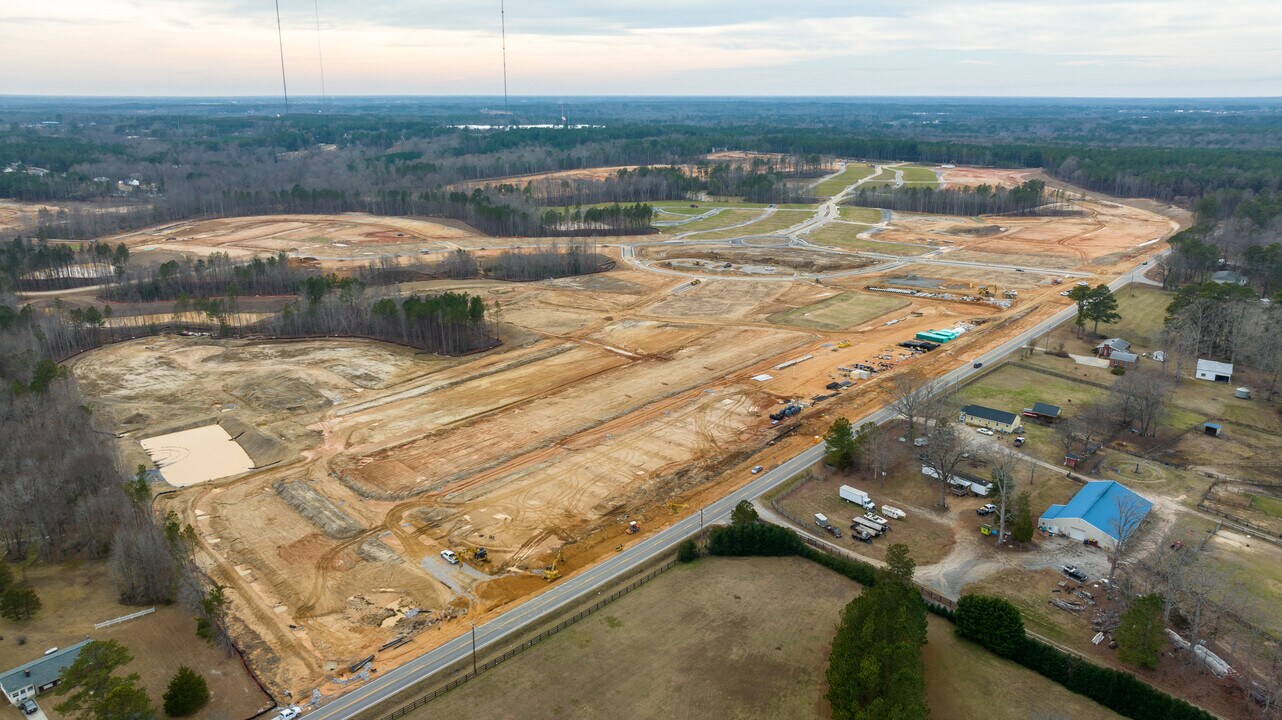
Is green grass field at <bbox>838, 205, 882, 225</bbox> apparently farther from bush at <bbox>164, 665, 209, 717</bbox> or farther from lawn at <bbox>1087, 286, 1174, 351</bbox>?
bush at <bbox>164, 665, 209, 717</bbox>

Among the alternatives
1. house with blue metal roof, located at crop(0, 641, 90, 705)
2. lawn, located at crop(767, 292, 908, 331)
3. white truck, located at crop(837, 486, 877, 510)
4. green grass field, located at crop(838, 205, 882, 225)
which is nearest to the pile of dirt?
house with blue metal roof, located at crop(0, 641, 90, 705)

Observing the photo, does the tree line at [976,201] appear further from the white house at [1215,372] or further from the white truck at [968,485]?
the white truck at [968,485]

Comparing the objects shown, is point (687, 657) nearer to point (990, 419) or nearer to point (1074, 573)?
point (1074, 573)

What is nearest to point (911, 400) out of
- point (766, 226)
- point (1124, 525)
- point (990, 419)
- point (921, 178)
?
point (990, 419)

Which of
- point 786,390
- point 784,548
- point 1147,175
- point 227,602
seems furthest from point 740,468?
point 1147,175

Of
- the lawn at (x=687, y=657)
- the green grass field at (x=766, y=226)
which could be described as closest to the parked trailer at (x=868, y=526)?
the lawn at (x=687, y=657)
